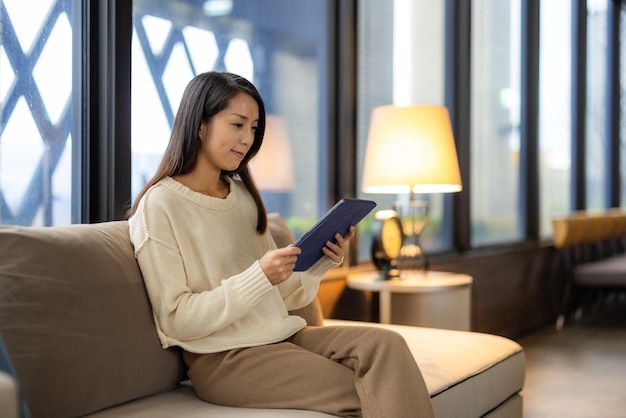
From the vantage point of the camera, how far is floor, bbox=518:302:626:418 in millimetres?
3191

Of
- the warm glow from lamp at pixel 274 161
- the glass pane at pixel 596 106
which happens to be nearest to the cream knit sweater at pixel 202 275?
the warm glow from lamp at pixel 274 161

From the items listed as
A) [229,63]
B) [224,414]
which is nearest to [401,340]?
[224,414]

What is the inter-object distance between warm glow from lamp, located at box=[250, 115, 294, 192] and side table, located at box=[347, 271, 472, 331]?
50cm

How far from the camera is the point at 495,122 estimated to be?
5.16 metres

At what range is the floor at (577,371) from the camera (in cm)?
319

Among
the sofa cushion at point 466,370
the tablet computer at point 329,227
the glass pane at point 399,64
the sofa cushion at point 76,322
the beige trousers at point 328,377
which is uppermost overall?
the glass pane at point 399,64

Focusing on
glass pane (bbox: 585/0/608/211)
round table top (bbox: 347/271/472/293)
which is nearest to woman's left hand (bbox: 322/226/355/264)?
round table top (bbox: 347/271/472/293)

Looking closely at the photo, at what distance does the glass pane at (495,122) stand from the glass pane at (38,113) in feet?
9.58

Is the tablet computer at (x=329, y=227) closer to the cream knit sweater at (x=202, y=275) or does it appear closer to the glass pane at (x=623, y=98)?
the cream knit sweater at (x=202, y=275)

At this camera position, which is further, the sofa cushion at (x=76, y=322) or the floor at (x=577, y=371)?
the floor at (x=577, y=371)

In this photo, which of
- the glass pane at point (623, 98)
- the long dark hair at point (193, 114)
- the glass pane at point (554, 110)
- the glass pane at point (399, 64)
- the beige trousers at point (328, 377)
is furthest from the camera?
the glass pane at point (623, 98)

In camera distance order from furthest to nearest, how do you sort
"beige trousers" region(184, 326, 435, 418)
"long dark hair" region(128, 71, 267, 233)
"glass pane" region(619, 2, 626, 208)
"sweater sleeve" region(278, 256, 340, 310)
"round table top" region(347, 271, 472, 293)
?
1. "glass pane" region(619, 2, 626, 208)
2. "round table top" region(347, 271, 472, 293)
3. "sweater sleeve" region(278, 256, 340, 310)
4. "long dark hair" region(128, 71, 267, 233)
5. "beige trousers" region(184, 326, 435, 418)

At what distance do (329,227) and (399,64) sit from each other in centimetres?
234

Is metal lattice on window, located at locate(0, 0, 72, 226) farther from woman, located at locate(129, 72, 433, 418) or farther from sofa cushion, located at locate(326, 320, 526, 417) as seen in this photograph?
sofa cushion, located at locate(326, 320, 526, 417)
